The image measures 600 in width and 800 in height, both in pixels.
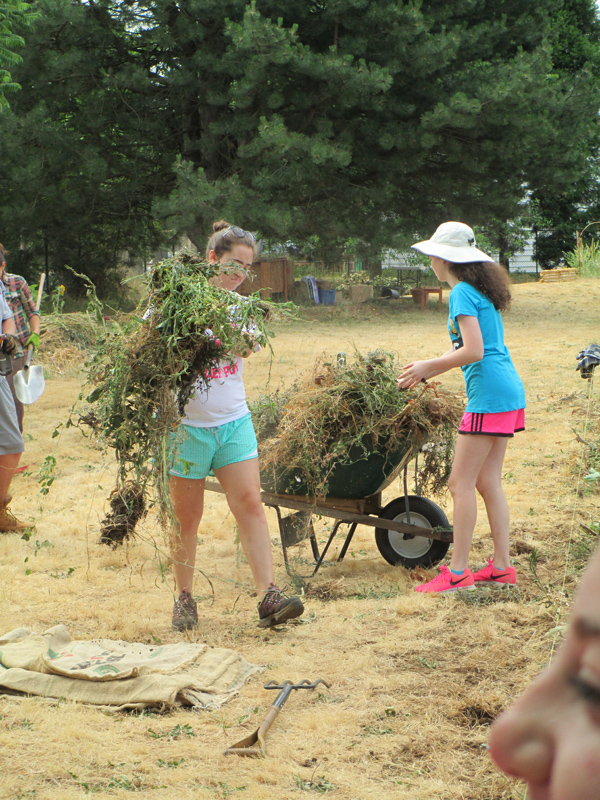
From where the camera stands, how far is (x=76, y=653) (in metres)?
3.23

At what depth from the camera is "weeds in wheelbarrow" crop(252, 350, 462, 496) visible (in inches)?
154

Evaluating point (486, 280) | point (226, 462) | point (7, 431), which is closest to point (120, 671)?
point (226, 462)

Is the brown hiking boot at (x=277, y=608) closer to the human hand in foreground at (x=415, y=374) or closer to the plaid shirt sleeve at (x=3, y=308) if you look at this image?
the human hand in foreground at (x=415, y=374)

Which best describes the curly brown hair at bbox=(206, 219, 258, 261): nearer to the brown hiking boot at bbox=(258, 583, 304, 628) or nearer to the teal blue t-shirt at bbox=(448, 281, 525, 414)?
the teal blue t-shirt at bbox=(448, 281, 525, 414)

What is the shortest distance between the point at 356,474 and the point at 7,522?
7.54 ft

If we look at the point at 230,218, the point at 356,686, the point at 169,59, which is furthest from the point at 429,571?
the point at 169,59

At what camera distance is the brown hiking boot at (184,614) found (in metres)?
3.57

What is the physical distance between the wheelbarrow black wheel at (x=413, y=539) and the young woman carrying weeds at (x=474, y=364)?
476mm

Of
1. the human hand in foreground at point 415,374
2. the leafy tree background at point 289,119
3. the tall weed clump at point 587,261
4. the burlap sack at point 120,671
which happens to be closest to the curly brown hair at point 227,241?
the human hand in foreground at point 415,374

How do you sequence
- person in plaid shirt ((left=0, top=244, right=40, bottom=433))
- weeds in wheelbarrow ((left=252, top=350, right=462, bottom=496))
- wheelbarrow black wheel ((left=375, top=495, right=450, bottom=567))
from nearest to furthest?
weeds in wheelbarrow ((left=252, top=350, right=462, bottom=496))
wheelbarrow black wheel ((left=375, top=495, right=450, bottom=567))
person in plaid shirt ((left=0, top=244, right=40, bottom=433))

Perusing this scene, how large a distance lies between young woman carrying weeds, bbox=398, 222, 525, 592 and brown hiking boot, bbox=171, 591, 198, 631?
1287 millimetres

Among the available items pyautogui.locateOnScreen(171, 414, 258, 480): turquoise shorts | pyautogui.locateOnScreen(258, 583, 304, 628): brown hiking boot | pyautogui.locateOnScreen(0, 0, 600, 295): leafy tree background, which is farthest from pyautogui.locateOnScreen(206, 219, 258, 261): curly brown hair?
pyautogui.locateOnScreen(0, 0, 600, 295): leafy tree background

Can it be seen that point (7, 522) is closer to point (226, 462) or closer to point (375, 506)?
point (226, 462)

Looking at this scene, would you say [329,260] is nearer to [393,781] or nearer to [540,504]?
[540,504]
